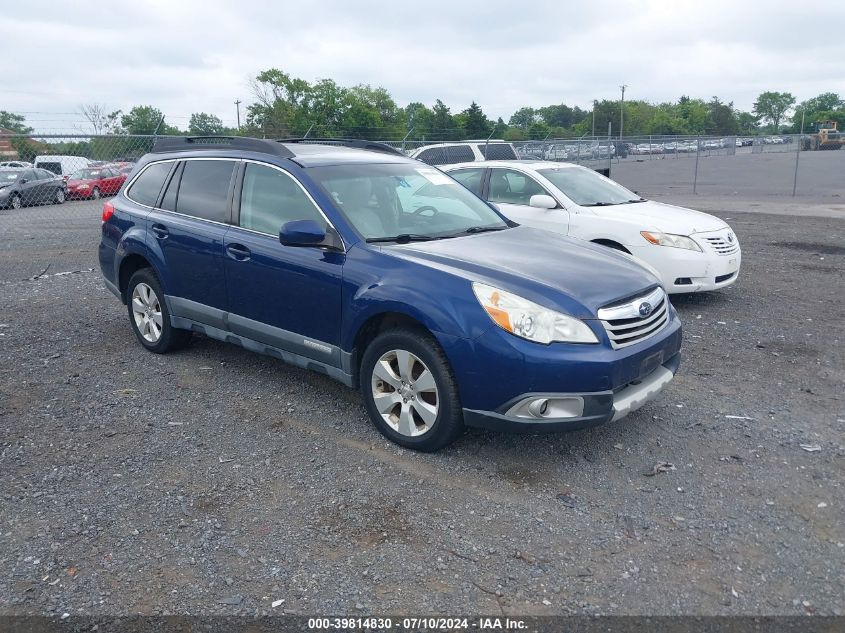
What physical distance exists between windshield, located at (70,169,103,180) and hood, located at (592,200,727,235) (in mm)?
21004

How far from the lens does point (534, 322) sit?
383 cm

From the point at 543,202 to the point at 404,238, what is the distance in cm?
392

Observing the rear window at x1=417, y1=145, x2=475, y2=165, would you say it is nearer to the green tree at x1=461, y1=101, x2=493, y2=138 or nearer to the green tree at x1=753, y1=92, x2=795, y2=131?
the green tree at x1=461, y1=101, x2=493, y2=138

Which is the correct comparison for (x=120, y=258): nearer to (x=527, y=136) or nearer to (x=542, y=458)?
(x=542, y=458)

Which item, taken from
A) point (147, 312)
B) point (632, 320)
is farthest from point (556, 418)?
point (147, 312)

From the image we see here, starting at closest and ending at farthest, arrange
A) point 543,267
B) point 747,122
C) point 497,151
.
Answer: point 543,267 → point 497,151 → point 747,122

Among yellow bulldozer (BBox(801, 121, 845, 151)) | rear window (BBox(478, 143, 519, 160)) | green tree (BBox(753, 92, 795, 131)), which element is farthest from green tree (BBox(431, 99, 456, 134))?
green tree (BBox(753, 92, 795, 131))

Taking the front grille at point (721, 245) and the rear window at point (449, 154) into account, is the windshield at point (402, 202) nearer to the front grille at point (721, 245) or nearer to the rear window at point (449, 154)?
the front grille at point (721, 245)

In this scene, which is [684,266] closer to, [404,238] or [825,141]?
[404,238]

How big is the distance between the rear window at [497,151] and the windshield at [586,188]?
7444 millimetres

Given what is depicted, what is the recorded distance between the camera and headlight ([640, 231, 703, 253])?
7.57 m

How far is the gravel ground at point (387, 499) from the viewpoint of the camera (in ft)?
9.90

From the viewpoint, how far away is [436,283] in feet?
13.3

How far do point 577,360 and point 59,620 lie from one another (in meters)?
2.61
